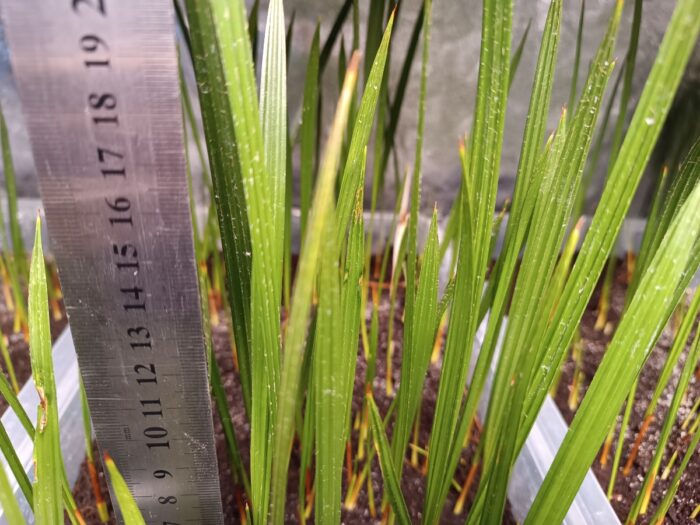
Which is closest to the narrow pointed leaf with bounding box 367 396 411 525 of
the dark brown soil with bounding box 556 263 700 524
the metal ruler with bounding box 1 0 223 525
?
the metal ruler with bounding box 1 0 223 525

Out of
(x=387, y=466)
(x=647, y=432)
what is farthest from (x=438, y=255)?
(x=647, y=432)

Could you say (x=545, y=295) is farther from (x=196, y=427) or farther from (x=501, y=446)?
(x=196, y=427)

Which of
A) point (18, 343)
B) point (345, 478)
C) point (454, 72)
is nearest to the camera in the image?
point (345, 478)

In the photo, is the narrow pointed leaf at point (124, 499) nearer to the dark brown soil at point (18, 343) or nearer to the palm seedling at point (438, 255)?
the palm seedling at point (438, 255)

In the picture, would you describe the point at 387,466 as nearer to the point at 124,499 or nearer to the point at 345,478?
the point at 124,499

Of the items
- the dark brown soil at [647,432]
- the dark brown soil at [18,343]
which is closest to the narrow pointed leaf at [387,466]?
the dark brown soil at [647,432]

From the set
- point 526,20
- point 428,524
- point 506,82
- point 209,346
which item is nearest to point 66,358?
point 209,346
